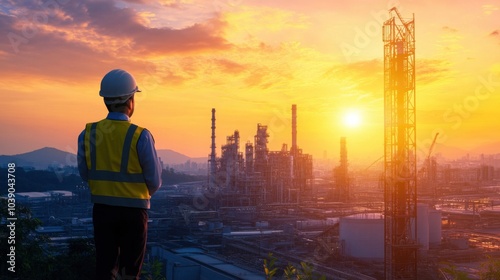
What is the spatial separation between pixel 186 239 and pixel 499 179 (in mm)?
69801

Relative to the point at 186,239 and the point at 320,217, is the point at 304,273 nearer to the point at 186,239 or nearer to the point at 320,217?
the point at 186,239

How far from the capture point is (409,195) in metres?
13.9

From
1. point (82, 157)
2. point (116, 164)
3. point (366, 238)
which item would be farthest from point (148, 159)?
point (366, 238)

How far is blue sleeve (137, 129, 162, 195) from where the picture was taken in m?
1.97

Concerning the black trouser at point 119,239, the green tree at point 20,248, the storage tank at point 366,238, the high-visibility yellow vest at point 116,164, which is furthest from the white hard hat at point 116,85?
the storage tank at point 366,238

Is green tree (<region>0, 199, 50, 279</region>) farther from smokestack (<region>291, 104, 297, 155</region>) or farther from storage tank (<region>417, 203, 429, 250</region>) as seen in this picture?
smokestack (<region>291, 104, 297, 155</region>)

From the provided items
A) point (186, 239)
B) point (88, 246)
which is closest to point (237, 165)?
point (186, 239)

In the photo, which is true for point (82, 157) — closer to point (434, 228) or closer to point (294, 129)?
point (434, 228)

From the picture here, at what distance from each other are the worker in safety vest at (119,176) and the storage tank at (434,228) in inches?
878

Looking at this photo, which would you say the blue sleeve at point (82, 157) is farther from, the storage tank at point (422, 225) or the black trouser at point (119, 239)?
the storage tank at point (422, 225)

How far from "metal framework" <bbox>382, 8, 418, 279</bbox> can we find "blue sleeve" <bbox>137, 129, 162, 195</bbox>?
12.2 m

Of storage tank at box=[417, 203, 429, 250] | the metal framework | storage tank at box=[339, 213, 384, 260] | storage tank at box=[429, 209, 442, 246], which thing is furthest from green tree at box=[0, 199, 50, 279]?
storage tank at box=[429, 209, 442, 246]

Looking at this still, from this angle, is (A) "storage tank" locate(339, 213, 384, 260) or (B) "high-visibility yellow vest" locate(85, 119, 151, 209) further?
(A) "storage tank" locate(339, 213, 384, 260)

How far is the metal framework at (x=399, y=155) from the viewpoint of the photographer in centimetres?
1348
